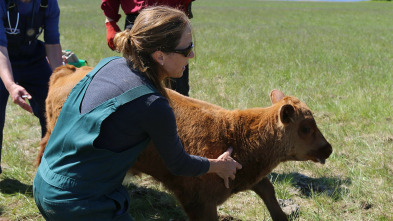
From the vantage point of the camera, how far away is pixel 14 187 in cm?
531

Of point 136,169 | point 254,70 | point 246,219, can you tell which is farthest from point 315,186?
point 254,70

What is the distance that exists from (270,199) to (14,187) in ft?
10.2

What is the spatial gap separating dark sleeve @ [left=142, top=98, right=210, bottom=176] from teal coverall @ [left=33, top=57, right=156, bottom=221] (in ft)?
0.38

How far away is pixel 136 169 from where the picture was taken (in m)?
4.16

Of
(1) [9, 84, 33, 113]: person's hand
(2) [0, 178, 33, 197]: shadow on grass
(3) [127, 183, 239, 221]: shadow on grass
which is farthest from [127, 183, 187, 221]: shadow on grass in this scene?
(1) [9, 84, 33, 113]: person's hand

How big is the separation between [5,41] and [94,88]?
93.4 inches

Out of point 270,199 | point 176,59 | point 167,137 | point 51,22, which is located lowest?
point 270,199

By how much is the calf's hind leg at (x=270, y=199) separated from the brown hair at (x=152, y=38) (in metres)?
2.28

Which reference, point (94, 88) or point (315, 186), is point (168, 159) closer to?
point (94, 88)

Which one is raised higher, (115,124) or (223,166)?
(115,124)

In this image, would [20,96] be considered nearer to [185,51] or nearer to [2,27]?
[2,27]

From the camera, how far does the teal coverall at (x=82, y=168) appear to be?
2.49 meters

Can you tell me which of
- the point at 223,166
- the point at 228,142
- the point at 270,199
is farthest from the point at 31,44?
the point at 270,199

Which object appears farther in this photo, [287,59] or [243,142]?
[287,59]
